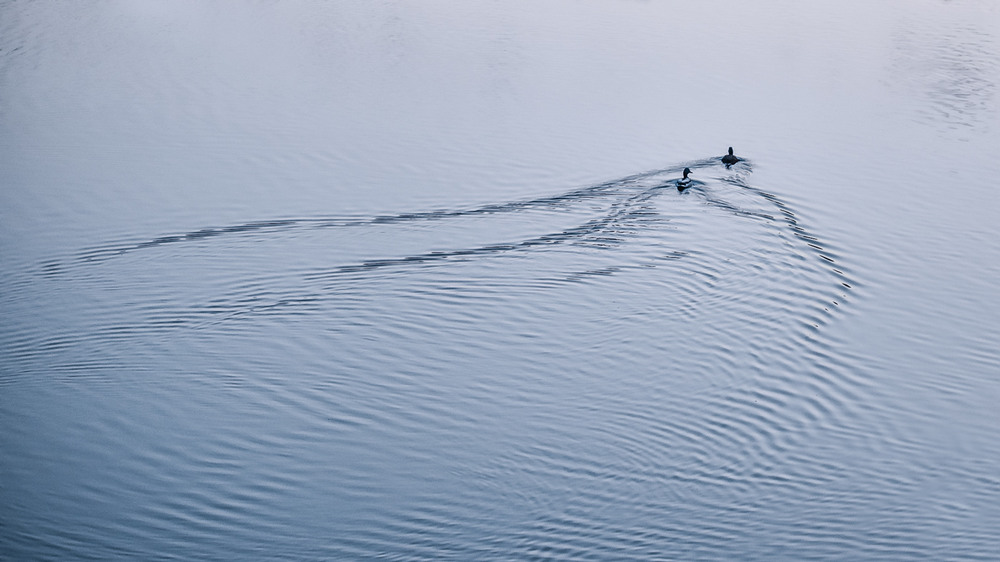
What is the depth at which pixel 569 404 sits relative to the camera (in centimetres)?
912

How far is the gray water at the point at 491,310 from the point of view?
7.70m

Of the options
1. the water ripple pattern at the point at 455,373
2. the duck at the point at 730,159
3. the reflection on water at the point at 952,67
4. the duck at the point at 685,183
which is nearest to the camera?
the water ripple pattern at the point at 455,373

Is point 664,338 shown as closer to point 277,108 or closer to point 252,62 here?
point 277,108

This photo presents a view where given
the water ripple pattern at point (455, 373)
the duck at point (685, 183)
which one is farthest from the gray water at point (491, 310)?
the duck at point (685, 183)

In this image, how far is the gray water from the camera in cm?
770

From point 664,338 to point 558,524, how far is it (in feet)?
10.5

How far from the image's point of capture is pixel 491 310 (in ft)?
34.9

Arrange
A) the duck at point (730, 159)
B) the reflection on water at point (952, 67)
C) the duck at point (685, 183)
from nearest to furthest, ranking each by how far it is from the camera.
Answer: the duck at point (685, 183) < the duck at point (730, 159) < the reflection on water at point (952, 67)

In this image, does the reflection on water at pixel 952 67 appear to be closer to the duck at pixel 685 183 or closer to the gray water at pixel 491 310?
the gray water at pixel 491 310

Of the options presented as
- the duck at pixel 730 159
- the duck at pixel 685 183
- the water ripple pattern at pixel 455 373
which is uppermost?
the duck at pixel 730 159

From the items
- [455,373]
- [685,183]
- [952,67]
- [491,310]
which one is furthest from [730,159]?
[952,67]

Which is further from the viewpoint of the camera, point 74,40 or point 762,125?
point 74,40

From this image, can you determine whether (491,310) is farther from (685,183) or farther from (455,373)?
(685,183)

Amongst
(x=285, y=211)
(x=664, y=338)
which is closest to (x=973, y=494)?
(x=664, y=338)
